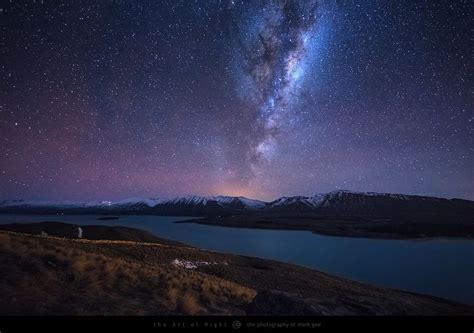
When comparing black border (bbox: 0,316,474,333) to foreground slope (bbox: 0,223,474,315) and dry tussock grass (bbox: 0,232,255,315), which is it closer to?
foreground slope (bbox: 0,223,474,315)

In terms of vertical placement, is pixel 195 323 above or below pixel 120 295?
above

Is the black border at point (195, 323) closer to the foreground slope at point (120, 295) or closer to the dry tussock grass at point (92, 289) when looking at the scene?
the foreground slope at point (120, 295)

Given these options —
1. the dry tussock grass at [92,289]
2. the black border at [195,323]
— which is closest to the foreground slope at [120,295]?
the dry tussock grass at [92,289]

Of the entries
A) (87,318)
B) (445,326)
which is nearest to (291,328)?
(445,326)

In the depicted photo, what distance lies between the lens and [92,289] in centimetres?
657

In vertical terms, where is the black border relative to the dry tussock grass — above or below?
above

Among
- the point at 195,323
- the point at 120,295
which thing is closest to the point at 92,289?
the point at 120,295

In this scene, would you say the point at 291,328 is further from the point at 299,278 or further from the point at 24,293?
the point at 299,278

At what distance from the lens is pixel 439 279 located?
23781mm

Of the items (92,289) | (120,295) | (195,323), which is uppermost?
(195,323)

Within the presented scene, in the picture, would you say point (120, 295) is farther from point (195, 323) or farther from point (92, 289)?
point (195, 323)

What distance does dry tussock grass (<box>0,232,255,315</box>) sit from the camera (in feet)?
18.0

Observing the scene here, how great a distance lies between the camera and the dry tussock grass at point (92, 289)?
548 cm

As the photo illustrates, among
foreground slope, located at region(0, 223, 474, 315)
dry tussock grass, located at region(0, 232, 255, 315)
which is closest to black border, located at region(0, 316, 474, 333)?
foreground slope, located at region(0, 223, 474, 315)
